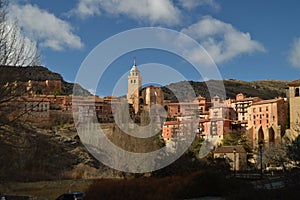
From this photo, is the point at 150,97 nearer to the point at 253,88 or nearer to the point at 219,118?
the point at 219,118

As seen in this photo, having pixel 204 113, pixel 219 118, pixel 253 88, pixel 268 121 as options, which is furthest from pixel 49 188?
pixel 253 88

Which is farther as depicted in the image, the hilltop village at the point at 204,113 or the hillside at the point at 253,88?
the hillside at the point at 253,88

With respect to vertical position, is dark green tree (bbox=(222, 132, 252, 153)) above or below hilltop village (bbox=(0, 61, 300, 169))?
below

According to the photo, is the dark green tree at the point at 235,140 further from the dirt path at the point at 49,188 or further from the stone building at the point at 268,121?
the dirt path at the point at 49,188

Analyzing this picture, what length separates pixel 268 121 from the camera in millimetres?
75312

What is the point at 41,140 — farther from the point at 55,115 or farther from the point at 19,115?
the point at 55,115

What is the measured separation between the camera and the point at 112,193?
19.5 meters

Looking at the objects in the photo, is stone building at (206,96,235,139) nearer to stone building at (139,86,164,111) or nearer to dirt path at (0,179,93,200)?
stone building at (139,86,164,111)

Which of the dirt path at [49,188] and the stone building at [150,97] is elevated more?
the stone building at [150,97]

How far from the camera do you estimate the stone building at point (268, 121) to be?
238 ft

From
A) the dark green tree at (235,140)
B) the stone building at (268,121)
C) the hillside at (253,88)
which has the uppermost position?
the hillside at (253,88)

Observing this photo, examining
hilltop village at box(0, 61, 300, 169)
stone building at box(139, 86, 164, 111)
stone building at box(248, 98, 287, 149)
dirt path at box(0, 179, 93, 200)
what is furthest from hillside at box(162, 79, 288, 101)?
dirt path at box(0, 179, 93, 200)

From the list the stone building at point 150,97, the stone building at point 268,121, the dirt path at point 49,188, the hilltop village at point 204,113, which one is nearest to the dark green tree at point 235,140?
the hilltop village at point 204,113

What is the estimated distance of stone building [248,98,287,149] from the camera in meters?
72.7
